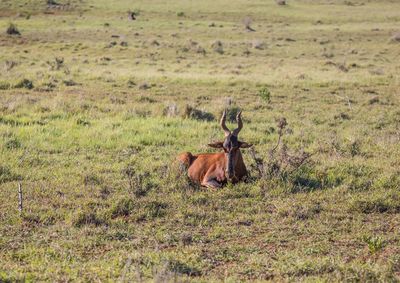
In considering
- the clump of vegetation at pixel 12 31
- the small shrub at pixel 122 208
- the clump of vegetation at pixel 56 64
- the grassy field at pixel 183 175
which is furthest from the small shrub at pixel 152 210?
the clump of vegetation at pixel 12 31

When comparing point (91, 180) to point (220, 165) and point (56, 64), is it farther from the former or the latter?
point (56, 64)

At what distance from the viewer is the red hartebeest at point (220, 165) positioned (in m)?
9.95

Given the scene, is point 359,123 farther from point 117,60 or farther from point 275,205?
point 117,60

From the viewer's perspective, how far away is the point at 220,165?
1025 centimetres

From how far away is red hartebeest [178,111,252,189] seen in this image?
9953 mm

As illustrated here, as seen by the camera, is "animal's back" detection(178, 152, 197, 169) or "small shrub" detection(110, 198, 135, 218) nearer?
"small shrub" detection(110, 198, 135, 218)

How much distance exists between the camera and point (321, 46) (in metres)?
37.2

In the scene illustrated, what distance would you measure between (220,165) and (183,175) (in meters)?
0.70

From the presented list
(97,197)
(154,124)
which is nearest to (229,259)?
(97,197)

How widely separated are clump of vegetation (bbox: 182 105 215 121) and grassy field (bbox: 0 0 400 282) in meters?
0.04

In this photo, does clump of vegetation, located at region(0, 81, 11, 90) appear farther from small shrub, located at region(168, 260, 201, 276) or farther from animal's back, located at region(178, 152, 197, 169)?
small shrub, located at region(168, 260, 201, 276)

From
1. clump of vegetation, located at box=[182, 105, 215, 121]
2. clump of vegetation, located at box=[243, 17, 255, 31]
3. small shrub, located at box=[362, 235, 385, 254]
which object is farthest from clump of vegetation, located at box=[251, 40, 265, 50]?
small shrub, located at box=[362, 235, 385, 254]

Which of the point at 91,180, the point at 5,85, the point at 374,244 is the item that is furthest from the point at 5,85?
the point at 374,244

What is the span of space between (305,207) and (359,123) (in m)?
7.60
